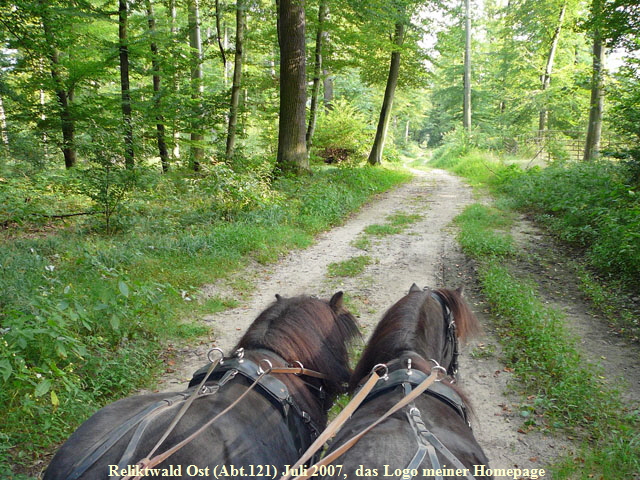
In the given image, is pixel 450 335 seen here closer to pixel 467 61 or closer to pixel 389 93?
pixel 389 93

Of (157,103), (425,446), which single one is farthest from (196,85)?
(425,446)

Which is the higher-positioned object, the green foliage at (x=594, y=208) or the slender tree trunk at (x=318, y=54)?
the slender tree trunk at (x=318, y=54)

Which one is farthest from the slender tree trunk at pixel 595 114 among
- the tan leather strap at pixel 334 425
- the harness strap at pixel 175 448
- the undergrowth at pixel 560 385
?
the harness strap at pixel 175 448

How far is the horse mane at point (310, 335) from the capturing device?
2.30m

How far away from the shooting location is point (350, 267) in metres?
6.62

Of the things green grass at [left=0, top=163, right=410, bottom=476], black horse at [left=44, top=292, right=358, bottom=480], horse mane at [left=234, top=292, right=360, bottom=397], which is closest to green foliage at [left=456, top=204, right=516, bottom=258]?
green grass at [left=0, top=163, right=410, bottom=476]

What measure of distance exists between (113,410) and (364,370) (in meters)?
1.31

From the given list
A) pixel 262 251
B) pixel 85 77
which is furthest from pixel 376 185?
pixel 85 77

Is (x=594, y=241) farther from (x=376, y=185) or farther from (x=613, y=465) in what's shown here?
(x=376, y=185)

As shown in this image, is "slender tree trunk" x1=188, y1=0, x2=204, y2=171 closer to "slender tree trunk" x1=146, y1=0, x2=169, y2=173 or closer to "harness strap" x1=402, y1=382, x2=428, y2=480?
"slender tree trunk" x1=146, y1=0, x2=169, y2=173

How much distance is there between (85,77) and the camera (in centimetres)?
1075

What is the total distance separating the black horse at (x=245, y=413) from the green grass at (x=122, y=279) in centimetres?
130

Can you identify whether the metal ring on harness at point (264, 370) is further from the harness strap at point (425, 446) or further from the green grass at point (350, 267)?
the green grass at point (350, 267)

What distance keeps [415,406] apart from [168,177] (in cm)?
941
